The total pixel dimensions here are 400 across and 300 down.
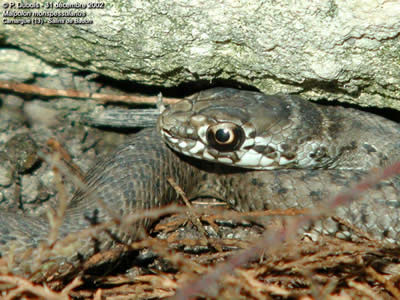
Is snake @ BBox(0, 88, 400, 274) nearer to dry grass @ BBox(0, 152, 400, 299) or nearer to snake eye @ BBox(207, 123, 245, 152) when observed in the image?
snake eye @ BBox(207, 123, 245, 152)

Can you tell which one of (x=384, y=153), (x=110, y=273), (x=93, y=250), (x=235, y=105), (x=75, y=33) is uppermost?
(x=75, y=33)

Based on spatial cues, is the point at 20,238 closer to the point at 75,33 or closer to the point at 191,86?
the point at 75,33

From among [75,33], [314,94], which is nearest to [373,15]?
[314,94]

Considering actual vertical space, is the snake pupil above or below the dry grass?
above

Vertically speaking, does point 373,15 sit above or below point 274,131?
above

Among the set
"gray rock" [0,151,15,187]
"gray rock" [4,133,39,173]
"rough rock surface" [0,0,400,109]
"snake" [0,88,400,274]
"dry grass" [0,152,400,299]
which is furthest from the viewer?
"gray rock" [4,133,39,173]

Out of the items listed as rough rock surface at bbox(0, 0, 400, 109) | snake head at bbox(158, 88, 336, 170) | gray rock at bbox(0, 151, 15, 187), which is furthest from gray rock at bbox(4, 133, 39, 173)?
snake head at bbox(158, 88, 336, 170)

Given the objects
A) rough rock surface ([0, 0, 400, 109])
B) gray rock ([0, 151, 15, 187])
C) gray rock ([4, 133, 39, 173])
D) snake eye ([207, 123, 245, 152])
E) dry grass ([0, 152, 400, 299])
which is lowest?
dry grass ([0, 152, 400, 299])

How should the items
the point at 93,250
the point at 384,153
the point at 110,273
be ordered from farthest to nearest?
the point at 384,153, the point at 110,273, the point at 93,250

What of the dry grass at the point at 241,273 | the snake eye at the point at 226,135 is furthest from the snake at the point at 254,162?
the dry grass at the point at 241,273
